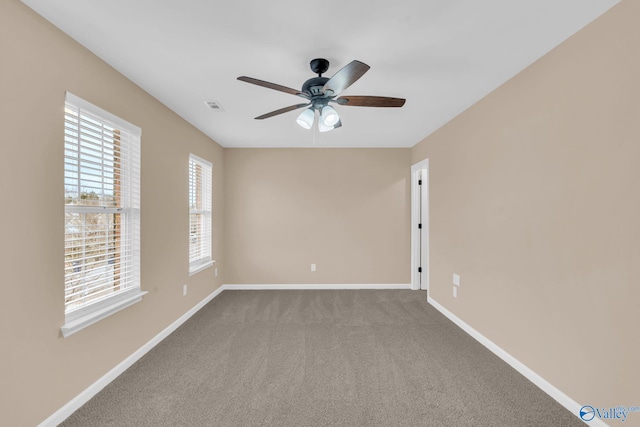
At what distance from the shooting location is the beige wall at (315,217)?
15.9 ft

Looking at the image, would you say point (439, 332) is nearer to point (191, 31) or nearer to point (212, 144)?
point (191, 31)

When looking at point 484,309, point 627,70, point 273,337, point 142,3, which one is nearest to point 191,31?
point 142,3

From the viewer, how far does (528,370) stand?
2.20 m

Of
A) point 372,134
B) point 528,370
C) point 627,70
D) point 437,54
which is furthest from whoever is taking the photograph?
point 372,134

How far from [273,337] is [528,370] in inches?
89.3

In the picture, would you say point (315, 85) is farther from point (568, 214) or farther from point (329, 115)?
point (568, 214)

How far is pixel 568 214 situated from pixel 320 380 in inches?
84.1

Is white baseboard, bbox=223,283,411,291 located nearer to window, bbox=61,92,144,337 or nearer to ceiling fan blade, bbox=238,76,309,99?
window, bbox=61,92,144,337

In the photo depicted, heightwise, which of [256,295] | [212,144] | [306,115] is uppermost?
[212,144]

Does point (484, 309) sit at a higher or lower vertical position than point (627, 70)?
lower

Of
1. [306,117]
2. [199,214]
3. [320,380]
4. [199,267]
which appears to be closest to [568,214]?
[306,117]

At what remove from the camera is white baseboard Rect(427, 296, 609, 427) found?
71.3 inches

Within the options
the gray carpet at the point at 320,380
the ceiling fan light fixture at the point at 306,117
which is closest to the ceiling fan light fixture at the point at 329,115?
the ceiling fan light fixture at the point at 306,117

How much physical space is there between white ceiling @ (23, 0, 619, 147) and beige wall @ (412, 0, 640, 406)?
28 cm
